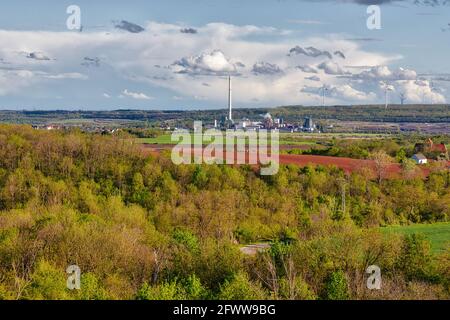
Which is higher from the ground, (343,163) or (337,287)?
(343,163)

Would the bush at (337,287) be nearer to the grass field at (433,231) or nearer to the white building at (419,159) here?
the grass field at (433,231)

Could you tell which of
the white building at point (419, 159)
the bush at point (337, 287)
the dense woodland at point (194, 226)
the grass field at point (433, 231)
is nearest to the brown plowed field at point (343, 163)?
the dense woodland at point (194, 226)

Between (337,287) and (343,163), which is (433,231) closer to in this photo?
(343,163)

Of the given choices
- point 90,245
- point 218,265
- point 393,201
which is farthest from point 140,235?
point 393,201

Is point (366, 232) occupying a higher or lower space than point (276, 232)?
higher

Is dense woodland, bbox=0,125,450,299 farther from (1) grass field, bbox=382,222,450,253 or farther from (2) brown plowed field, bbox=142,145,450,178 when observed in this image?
(1) grass field, bbox=382,222,450,253

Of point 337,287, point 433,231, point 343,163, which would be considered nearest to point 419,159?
point 343,163

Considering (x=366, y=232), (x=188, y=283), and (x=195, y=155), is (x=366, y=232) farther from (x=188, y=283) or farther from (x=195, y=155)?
(x=195, y=155)
